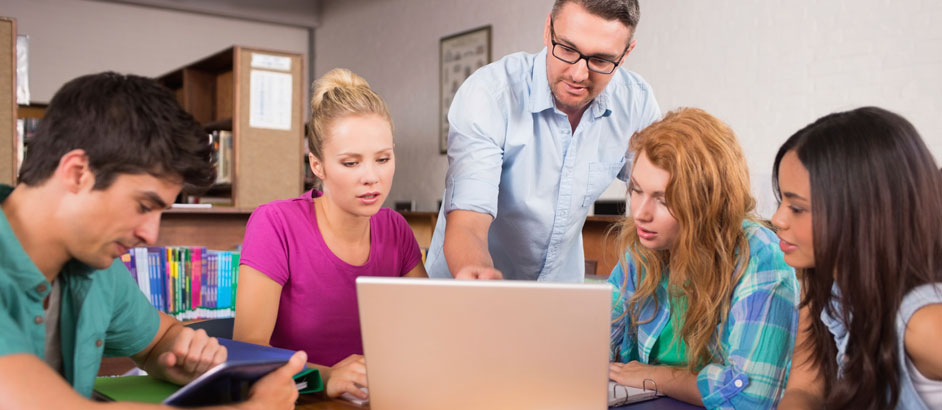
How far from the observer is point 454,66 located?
6.16 metres

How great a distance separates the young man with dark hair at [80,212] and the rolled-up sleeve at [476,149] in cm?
77

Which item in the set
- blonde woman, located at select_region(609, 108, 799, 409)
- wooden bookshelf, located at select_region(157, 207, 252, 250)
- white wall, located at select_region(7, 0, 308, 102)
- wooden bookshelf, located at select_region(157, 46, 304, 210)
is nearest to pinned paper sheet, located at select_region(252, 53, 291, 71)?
wooden bookshelf, located at select_region(157, 46, 304, 210)

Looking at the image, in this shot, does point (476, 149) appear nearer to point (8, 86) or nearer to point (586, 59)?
point (586, 59)

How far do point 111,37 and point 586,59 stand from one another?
6716mm

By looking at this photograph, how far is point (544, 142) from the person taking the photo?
1.86 meters

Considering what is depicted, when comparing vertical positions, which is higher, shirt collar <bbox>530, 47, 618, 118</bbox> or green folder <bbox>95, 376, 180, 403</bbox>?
shirt collar <bbox>530, 47, 618, 118</bbox>

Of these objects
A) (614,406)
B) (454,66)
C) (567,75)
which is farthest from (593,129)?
(454,66)

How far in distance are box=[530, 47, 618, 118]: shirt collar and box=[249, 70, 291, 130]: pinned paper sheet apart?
2.35m

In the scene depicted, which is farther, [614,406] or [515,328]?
[614,406]

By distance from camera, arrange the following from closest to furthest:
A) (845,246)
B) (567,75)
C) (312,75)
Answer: (845,246)
(567,75)
(312,75)

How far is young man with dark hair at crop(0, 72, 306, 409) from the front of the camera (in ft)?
2.81

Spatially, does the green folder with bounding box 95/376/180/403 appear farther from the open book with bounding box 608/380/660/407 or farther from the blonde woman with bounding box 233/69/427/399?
the open book with bounding box 608/380/660/407

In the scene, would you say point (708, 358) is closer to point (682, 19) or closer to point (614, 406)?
point (614, 406)

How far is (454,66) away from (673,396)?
519 centimetres
